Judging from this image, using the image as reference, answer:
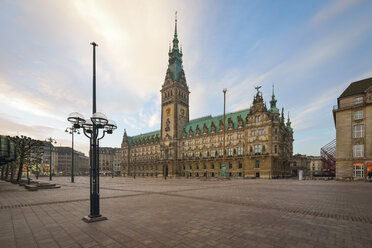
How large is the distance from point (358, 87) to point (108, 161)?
499 feet

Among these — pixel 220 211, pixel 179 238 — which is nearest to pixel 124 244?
pixel 179 238

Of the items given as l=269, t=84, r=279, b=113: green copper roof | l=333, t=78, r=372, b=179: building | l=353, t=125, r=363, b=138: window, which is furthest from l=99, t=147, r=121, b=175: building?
l=353, t=125, r=363, b=138: window

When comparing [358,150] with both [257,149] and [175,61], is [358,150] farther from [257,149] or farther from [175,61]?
[175,61]

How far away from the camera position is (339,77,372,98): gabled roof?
40.3 meters

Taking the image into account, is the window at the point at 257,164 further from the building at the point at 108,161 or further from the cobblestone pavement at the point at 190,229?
the building at the point at 108,161

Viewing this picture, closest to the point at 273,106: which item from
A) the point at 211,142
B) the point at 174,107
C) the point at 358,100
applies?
the point at 358,100

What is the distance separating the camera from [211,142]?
70062 mm

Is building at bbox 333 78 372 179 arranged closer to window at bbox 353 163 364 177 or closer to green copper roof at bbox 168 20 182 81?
window at bbox 353 163 364 177

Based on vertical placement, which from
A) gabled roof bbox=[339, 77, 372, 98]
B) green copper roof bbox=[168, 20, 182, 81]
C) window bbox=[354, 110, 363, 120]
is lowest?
window bbox=[354, 110, 363, 120]

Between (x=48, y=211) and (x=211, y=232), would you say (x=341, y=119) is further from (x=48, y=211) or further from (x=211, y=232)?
(x=48, y=211)

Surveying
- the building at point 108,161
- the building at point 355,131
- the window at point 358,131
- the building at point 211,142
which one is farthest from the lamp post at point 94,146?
the building at point 108,161

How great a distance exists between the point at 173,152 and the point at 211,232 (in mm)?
71645

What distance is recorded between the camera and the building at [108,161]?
14362 centimetres

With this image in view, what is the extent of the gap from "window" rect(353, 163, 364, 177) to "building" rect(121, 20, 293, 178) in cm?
1684
